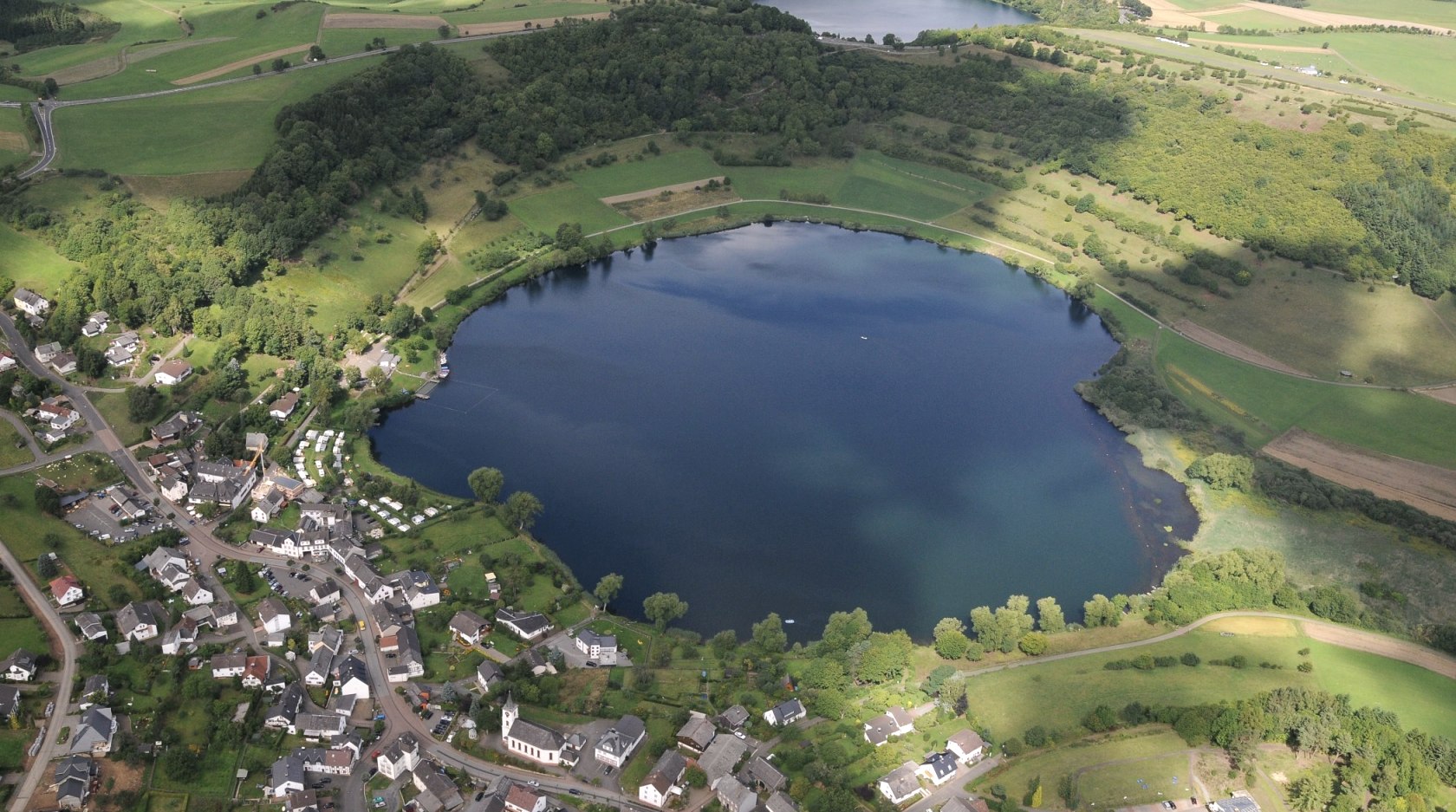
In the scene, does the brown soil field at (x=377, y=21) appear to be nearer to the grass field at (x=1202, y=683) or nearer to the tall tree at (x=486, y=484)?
the tall tree at (x=486, y=484)

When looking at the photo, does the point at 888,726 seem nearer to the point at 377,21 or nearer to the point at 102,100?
the point at 102,100

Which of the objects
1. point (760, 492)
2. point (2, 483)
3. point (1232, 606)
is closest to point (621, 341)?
point (760, 492)

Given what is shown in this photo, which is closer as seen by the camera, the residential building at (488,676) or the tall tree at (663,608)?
the residential building at (488,676)

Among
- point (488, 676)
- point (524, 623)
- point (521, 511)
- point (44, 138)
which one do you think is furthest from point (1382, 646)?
point (44, 138)

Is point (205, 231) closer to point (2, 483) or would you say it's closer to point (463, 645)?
point (2, 483)

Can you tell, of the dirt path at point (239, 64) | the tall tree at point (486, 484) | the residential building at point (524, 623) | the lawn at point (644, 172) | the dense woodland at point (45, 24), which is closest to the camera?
the residential building at point (524, 623)

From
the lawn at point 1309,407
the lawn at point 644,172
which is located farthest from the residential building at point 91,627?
the lawn at point 1309,407

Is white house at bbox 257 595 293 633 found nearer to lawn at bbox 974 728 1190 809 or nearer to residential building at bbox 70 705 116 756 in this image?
residential building at bbox 70 705 116 756
